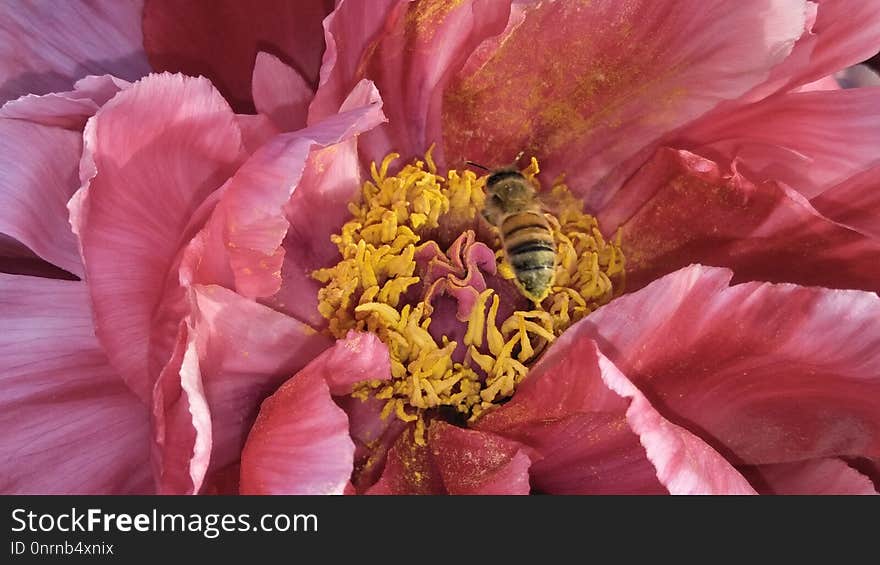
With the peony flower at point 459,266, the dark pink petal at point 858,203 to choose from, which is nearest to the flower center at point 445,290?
the peony flower at point 459,266

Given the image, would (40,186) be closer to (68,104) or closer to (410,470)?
(68,104)

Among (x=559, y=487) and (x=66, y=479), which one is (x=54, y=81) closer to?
(x=66, y=479)

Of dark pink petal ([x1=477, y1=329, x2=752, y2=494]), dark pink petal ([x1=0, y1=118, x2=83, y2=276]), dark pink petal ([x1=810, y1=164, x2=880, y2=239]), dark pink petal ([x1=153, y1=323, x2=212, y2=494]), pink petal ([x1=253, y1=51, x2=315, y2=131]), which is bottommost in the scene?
dark pink petal ([x1=477, y1=329, x2=752, y2=494])

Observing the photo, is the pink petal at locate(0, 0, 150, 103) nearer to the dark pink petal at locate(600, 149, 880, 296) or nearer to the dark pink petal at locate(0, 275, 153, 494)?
the dark pink petal at locate(0, 275, 153, 494)

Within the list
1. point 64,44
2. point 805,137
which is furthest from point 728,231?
point 64,44

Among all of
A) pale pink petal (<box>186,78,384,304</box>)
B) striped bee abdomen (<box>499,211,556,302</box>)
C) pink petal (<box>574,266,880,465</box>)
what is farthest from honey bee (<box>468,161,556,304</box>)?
pale pink petal (<box>186,78,384,304</box>)

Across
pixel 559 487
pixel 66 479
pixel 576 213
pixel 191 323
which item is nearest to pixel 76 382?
pixel 66 479
